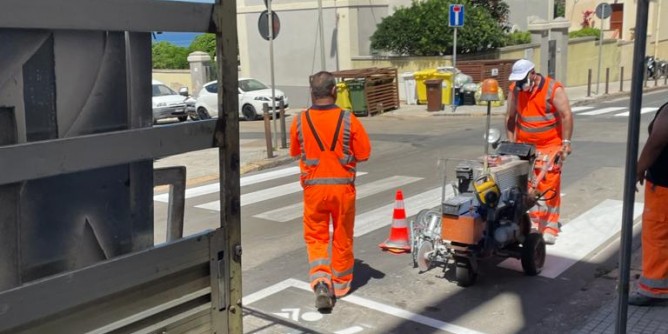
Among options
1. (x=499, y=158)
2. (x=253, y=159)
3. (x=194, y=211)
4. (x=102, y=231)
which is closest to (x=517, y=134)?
(x=499, y=158)

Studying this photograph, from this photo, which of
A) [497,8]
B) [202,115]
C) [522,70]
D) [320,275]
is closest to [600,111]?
[497,8]

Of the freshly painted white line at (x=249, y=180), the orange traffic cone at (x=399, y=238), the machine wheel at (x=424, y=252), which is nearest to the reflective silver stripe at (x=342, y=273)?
the machine wheel at (x=424, y=252)

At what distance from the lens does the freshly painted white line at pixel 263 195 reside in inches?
356

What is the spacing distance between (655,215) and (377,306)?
2.16 meters

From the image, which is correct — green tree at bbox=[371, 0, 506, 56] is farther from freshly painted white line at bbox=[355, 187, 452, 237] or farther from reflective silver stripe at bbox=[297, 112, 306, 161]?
reflective silver stripe at bbox=[297, 112, 306, 161]

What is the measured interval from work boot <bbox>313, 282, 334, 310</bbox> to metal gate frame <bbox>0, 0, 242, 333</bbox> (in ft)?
8.46

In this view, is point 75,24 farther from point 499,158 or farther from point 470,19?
point 470,19

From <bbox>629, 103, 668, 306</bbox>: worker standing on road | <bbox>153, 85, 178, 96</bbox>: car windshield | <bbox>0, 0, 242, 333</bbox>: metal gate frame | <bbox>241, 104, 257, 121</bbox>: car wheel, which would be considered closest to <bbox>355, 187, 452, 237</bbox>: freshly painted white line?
<bbox>153, 85, 178, 96</bbox>: car windshield

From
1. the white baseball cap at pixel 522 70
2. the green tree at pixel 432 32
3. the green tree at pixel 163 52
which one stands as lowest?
the white baseball cap at pixel 522 70

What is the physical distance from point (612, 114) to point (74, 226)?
1808 cm

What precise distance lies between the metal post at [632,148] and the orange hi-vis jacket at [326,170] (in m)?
2.26

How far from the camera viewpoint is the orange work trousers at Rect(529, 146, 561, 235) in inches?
252

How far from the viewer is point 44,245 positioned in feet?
6.29

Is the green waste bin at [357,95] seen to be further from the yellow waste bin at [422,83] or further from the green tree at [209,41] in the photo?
the green tree at [209,41]
